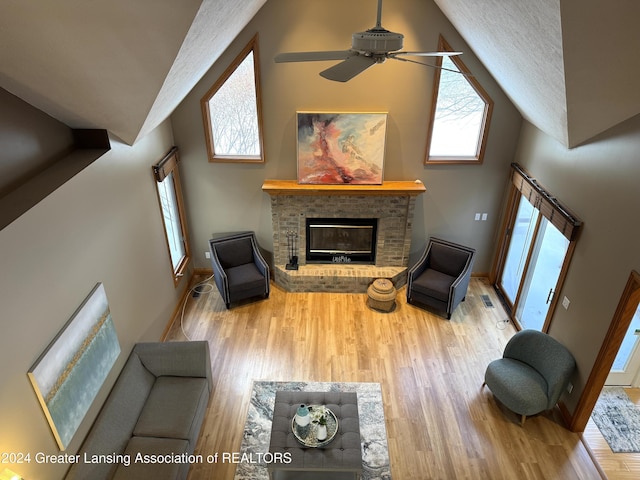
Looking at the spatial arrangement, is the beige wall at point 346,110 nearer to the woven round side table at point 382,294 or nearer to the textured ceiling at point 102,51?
the woven round side table at point 382,294

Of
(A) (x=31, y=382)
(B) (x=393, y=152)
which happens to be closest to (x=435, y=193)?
(B) (x=393, y=152)

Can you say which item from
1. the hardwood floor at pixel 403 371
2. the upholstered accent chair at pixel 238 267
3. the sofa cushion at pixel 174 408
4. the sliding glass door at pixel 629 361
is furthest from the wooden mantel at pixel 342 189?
the sliding glass door at pixel 629 361

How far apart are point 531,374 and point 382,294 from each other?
2.19m

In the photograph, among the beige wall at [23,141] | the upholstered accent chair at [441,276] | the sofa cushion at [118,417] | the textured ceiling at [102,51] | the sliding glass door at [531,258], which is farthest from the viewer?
the upholstered accent chair at [441,276]

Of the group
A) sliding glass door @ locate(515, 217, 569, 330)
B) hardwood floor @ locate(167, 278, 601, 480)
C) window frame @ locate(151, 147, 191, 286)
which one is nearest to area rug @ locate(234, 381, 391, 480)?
hardwood floor @ locate(167, 278, 601, 480)

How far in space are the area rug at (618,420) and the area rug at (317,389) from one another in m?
2.28

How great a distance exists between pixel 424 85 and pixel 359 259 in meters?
2.71

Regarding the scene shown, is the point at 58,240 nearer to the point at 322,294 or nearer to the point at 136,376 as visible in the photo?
the point at 136,376

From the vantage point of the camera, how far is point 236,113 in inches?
241

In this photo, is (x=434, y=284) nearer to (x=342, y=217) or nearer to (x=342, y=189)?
(x=342, y=217)

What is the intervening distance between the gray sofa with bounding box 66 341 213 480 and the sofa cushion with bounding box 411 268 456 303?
312cm

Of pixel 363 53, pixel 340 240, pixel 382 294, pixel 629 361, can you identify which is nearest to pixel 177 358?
pixel 382 294

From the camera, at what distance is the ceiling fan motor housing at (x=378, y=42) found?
2775 mm

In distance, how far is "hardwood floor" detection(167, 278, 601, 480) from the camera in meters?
4.32
